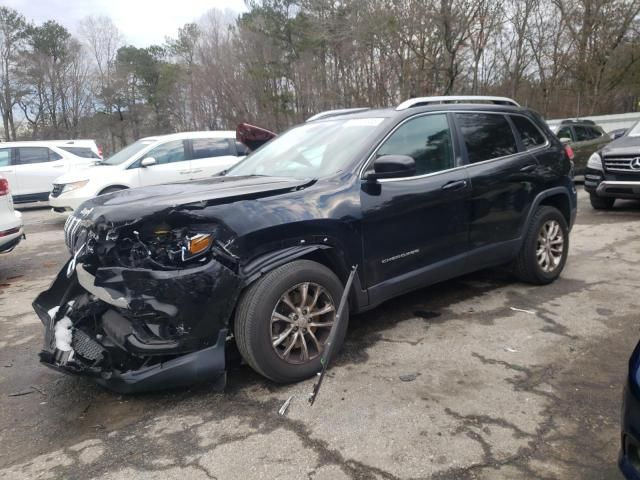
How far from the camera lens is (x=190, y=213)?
2.74 m

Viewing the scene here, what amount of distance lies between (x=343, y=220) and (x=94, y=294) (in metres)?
1.60

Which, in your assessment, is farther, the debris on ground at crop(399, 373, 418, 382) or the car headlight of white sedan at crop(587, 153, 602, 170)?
the car headlight of white sedan at crop(587, 153, 602, 170)

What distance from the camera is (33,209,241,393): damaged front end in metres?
2.67

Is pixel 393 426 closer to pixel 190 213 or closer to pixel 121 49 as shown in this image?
pixel 190 213

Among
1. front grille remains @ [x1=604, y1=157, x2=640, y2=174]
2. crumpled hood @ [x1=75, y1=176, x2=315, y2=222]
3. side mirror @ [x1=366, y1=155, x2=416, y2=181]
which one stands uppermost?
side mirror @ [x1=366, y1=155, x2=416, y2=181]

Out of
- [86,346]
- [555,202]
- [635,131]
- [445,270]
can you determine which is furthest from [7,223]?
[635,131]

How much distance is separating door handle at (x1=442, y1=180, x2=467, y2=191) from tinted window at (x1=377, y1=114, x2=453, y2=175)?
145 mm

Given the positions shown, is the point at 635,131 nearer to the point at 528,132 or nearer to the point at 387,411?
the point at 528,132

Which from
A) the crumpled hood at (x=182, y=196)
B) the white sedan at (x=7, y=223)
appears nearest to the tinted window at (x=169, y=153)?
the white sedan at (x=7, y=223)

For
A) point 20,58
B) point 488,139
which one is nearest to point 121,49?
point 20,58

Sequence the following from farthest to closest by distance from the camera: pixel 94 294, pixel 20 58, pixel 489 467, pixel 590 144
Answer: pixel 20 58 < pixel 590 144 < pixel 94 294 < pixel 489 467

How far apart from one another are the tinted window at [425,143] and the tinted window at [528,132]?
42.1 inches

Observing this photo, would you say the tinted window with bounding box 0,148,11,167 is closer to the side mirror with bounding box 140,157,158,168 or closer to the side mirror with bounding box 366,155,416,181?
the side mirror with bounding box 140,157,158,168

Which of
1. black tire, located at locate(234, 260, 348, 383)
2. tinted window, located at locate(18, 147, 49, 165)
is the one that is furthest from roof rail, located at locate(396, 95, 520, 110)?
tinted window, located at locate(18, 147, 49, 165)
